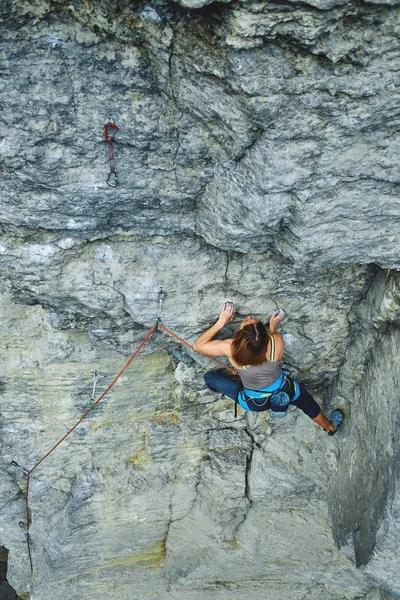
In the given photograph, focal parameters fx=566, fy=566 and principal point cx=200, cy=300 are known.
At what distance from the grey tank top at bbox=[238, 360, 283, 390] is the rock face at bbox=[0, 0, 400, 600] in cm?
43

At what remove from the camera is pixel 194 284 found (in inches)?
170

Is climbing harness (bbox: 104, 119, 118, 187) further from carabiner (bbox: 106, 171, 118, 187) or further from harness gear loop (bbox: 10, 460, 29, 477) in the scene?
harness gear loop (bbox: 10, 460, 29, 477)

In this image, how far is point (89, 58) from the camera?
3.12 m

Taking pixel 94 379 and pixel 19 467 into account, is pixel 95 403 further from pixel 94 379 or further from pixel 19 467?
pixel 19 467

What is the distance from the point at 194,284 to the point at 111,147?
127 centimetres

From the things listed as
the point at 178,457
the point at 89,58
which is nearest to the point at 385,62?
the point at 89,58

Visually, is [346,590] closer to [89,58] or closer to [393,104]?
[393,104]

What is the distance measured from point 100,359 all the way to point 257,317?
145 cm

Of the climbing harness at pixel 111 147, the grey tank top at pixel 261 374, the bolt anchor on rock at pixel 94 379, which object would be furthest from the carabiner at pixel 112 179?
the bolt anchor on rock at pixel 94 379

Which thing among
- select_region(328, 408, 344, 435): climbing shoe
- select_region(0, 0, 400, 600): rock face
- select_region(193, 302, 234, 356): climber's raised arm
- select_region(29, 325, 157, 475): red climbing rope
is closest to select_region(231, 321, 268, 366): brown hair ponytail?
select_region(193, 302, 234, 356): climber's raised arm

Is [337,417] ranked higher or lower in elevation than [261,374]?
lower

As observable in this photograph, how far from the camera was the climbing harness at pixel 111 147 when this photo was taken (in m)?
3.37

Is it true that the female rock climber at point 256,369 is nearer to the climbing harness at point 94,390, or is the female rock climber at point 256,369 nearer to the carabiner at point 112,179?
the climbing harness at point 94,390

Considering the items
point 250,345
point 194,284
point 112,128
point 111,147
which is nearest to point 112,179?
point 111,147
